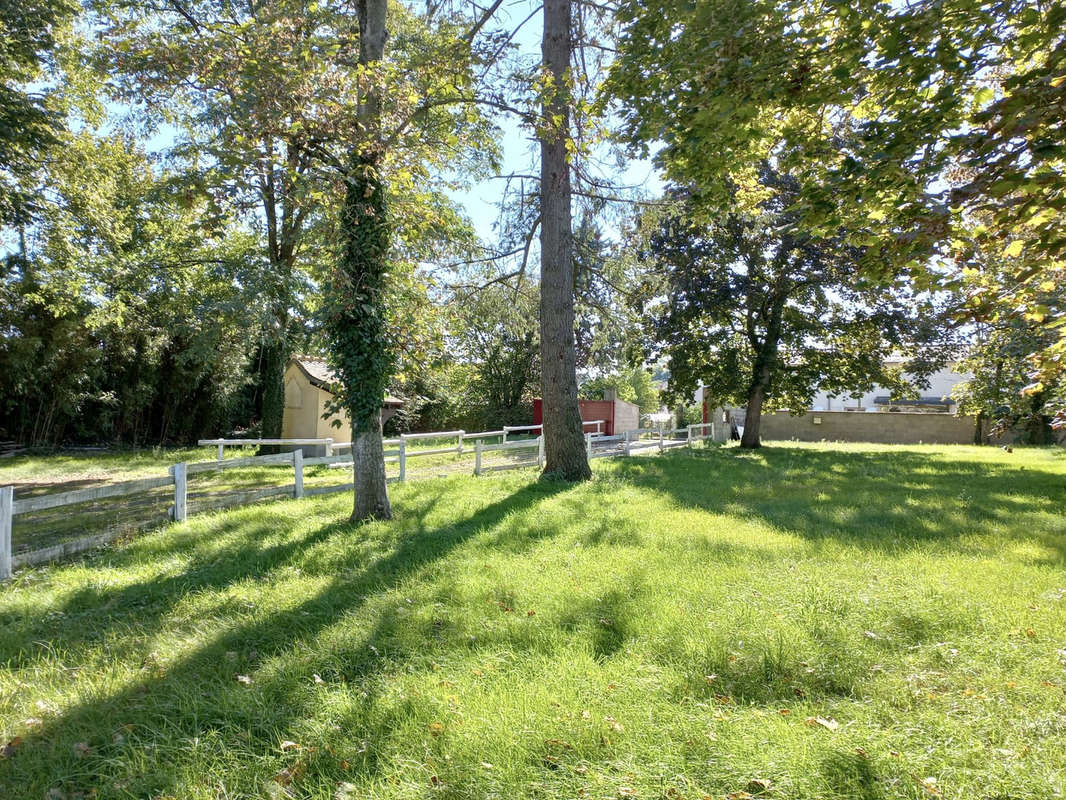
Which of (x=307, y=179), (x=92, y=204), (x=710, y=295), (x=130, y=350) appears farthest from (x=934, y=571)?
(x=130, y=350)

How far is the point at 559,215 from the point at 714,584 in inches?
320

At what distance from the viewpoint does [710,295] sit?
710 inches

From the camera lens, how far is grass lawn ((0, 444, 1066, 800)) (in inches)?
96.8

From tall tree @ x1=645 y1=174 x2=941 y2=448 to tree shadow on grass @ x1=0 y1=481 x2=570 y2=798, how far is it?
14.9 meters

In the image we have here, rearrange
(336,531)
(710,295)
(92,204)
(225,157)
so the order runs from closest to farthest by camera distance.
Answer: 1. (225,157)
2. (336,531)
3. (92,204)
4. (710,295)

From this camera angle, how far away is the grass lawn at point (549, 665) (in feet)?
8.07

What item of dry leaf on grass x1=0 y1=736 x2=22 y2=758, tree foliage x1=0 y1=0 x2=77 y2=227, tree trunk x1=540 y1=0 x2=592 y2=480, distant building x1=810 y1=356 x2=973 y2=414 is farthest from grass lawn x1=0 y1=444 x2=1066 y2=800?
distant building x1=810 y1=356 x2=973 y2=414

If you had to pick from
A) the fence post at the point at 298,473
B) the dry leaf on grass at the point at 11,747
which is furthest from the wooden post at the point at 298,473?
the dry leaf on grass at the point at 11,747

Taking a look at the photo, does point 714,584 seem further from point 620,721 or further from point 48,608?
point 48,608

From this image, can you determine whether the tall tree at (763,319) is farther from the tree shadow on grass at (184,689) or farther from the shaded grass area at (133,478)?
the tree shadow on grass at (184,689)

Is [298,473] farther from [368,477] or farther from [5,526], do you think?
[5,526]

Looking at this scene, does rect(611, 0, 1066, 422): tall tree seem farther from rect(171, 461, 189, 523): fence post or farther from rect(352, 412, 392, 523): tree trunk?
rect(171, 461, 189, 523): fence post

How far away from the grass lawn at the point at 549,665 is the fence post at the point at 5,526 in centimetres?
23

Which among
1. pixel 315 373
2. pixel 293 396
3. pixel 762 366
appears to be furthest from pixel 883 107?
pixel 293 396
